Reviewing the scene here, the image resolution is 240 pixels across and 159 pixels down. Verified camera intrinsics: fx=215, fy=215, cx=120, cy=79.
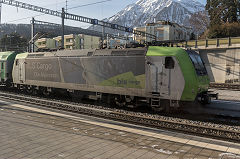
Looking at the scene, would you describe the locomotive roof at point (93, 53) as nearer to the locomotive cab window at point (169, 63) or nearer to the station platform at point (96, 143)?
the locomotive cab window at point (169, 63)

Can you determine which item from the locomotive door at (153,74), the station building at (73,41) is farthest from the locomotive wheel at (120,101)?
the station building at (73,41)

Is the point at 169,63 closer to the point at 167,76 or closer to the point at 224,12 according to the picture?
the point at 167,76

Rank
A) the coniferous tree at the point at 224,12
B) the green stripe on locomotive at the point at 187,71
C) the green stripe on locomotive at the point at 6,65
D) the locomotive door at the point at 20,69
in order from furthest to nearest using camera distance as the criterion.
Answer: the coniferous tree at the point at 224,12
the green stripe on locomotive at the point at 6,65
the locomotive door at the point at 20,69
the green stripe on locomotive at the point at 187,71

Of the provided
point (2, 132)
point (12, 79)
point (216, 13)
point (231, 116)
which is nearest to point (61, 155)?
point (2, 132)

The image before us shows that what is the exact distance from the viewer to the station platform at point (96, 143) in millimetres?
5613

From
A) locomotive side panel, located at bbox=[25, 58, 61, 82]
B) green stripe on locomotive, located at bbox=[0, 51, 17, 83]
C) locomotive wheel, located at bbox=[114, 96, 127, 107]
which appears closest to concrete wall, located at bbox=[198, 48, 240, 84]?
locomotive wheel, located at bbox=[114, 96, 127, 107]

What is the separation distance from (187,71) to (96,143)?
556 centimetres

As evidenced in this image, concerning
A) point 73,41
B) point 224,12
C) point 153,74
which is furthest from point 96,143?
point 73,41

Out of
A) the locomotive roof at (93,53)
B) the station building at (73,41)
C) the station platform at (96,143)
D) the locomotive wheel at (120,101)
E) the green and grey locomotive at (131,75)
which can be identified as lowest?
the station platform at (96,143)

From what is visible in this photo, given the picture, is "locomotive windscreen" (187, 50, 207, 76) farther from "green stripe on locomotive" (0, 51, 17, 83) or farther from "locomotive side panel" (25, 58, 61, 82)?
"green stripe on locomotive" (0, 51, 17, 83)

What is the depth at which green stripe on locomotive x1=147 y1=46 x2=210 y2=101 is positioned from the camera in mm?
9695

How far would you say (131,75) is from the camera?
11.1 meters

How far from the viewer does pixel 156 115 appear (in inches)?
429

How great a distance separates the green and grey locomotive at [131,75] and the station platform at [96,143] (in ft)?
8.12
